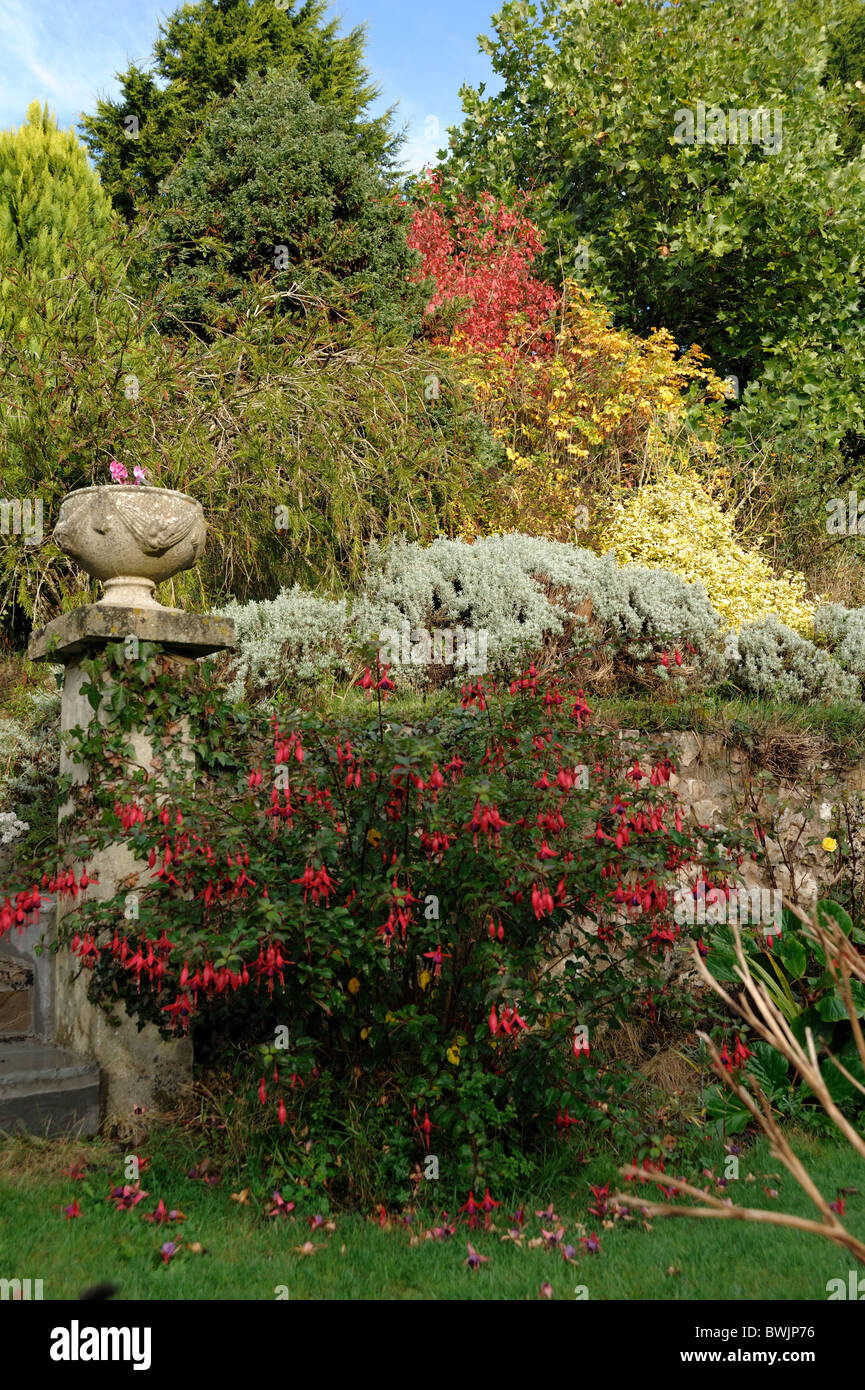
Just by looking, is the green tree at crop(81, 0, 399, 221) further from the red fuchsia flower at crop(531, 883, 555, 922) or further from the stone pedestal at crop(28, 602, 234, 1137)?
the red fuchsia flower at crop(531, 883, 555, 922)

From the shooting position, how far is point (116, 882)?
3613 mm

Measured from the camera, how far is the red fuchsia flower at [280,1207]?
9.70 ft

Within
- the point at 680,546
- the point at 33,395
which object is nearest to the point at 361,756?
the point at 33,395

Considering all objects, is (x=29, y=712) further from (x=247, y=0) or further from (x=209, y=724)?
(x=247, y=0)

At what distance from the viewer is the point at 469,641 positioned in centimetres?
606

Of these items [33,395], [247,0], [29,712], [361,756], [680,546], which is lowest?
[361,756]

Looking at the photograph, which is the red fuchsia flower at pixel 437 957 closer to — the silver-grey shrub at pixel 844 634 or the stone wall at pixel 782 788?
the stone wall at pixel 782 788

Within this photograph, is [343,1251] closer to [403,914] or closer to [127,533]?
[403,914]

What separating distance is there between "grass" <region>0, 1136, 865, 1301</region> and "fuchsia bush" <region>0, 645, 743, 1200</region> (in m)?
0.27

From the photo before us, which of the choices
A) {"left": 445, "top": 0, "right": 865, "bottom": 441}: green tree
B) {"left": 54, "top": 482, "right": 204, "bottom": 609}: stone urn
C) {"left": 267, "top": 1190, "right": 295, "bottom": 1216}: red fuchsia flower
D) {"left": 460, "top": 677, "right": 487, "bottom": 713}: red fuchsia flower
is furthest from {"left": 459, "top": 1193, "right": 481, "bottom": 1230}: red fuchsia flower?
{"left": 445, "top": 0, "right": 865, "bottom": 441}: green tree

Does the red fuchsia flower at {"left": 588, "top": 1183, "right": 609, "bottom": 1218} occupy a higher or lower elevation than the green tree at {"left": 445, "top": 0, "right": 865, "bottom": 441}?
lower

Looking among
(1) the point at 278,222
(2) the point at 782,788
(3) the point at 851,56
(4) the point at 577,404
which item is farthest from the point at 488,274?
(3) the point at 851,56

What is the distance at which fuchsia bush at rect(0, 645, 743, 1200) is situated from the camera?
2977 millimetres
